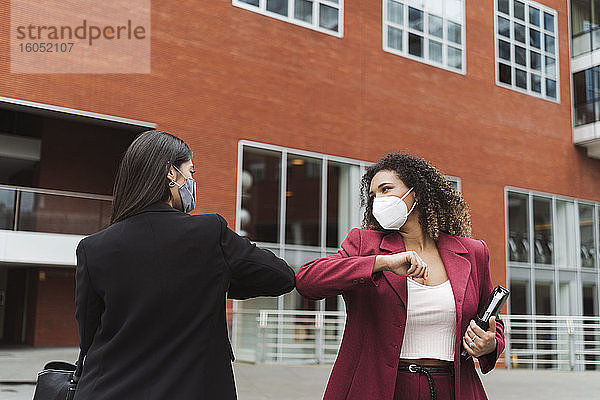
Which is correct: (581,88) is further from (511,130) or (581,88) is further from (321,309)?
(321,309)

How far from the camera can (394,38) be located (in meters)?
19.2

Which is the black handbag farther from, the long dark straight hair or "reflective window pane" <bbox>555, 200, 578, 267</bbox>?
"reflective window pane" <bbox>555, 200, 578, 267</bbox>

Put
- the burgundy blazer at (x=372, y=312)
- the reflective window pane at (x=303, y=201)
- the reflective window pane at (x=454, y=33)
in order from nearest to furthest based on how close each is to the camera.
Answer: the burgundy blazer at (x=372, y=312)
the reflective window pane at (x=303, y=201)
the reflective window pane at (x=454, y=33)

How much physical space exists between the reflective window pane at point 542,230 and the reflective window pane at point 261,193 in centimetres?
950

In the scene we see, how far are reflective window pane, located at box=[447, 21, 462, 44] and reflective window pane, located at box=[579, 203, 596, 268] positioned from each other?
7.54 meters

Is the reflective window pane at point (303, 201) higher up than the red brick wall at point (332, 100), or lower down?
lower down

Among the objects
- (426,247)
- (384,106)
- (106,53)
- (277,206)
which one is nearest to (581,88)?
(384,106)

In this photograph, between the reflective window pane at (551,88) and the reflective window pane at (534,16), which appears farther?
Answer: the reflective window pane at (551,88)

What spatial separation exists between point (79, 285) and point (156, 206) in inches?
14.2

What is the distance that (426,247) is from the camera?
10.3 ft

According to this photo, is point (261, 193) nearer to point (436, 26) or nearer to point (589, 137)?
point (436, 26)

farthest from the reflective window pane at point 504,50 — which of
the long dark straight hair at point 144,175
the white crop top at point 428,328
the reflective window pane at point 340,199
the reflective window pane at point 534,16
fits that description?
the long dark straight hair at point 144,175

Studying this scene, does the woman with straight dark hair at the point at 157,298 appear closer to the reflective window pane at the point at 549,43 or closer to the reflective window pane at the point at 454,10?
the reflective window pane at the point at 454,10

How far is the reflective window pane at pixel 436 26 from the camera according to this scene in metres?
20.0
